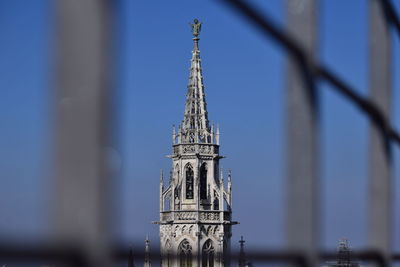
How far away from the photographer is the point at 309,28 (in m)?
1.77

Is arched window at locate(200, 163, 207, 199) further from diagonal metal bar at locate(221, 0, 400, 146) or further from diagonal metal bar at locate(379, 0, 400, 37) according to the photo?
diagonal metal bar at locate(221, 0, 400, 146)

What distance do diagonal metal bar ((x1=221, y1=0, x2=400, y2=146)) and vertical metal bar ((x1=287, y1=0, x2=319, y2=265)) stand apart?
0.02 m

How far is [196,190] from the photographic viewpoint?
4834 centimetres

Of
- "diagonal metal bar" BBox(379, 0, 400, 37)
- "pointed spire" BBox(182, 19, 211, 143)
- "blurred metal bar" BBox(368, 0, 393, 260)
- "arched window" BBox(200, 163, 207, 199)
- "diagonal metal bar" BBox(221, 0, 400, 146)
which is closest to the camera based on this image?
"diagonal metal bar" BBox(221, 0, 400, 146)

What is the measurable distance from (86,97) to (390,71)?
1828 millimetres

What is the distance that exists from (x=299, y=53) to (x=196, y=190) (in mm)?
46742

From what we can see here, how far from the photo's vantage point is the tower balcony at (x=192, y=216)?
4853cm

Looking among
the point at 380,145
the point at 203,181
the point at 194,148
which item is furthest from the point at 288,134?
the point at 203,181

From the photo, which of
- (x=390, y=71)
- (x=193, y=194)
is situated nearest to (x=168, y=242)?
(x=193, y=194)

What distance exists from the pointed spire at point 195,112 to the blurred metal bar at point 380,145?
4445cm

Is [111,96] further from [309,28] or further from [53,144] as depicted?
[309,28]

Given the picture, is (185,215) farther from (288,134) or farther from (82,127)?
(82,127)

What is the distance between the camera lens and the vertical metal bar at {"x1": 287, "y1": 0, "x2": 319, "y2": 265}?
1.72 m

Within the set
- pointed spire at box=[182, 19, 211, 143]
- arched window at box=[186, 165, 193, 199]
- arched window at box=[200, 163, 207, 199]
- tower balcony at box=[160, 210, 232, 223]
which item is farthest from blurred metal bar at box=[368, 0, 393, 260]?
tower balcony at box=[160, 210, 232, 223]
